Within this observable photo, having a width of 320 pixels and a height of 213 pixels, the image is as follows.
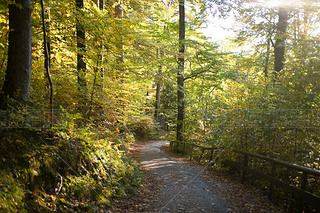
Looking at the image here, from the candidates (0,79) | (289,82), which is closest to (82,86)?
(0,79)

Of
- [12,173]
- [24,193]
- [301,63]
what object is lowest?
[24,193]

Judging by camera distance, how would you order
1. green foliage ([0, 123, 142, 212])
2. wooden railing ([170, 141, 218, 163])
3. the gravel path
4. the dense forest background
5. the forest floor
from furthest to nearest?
1. wooden railing ([170, 141, 218, 163])
2. the gravel path
3. the forest floor
4. the dense forest background
5. green foliage ([0, 123, 142, 212])

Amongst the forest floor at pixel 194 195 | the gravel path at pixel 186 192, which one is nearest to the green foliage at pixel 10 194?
the forest floor at pixel 194 195

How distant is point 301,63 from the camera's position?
6832 mm

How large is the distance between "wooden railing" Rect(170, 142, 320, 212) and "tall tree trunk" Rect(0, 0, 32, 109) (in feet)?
21.6

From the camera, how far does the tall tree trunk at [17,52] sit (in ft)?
15.9

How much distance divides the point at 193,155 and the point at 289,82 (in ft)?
23.7

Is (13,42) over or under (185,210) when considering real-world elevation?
over

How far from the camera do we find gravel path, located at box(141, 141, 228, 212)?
18.3ft

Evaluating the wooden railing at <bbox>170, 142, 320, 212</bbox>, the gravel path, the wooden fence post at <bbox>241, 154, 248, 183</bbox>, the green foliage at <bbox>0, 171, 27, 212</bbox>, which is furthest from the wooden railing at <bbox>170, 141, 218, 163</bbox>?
the green foliage at <bbox>0, 171, 27, 212</bbox>

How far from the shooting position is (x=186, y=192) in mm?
6656

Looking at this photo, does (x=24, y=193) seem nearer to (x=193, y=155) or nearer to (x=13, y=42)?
(x=13, y=42)

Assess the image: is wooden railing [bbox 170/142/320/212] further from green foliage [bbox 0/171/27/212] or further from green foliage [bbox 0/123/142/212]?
green foliage [bbox 0/171/27/212]

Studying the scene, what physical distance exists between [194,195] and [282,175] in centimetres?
263
